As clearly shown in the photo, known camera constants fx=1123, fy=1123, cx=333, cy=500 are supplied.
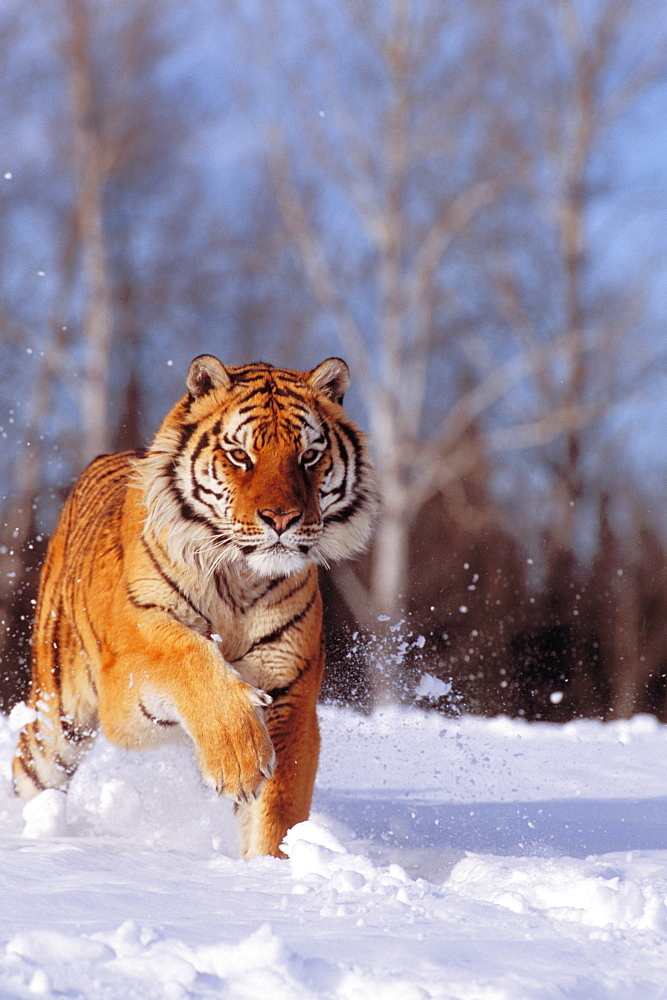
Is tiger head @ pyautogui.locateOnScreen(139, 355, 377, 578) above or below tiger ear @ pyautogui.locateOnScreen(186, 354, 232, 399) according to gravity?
below

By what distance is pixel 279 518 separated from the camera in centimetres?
327

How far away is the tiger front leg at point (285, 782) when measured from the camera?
342cm

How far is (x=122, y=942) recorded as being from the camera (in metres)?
2.01

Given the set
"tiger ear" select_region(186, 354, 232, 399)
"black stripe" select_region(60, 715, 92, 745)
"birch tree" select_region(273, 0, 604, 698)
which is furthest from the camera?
"birch tree" select_region(273, 0, 604, 698)

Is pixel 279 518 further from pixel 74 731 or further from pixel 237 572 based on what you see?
pixel 74 731

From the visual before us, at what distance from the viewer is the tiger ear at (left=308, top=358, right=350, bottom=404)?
373 cm

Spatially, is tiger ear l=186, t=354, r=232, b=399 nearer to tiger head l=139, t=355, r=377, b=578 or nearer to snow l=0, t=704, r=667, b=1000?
tiger head l=139, t=355, r=377, b=578

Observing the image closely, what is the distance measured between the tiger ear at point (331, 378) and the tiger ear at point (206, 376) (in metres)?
0.29

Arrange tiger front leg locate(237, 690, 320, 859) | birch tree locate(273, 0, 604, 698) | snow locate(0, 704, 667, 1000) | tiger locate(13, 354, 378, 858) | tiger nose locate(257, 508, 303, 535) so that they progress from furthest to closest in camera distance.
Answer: birch tree locate(273, 0, 604, 698) → tiger front leg locate(237, 690, 320, 859) → tiger nose locate(257, 508, 303, 535) → tiger locate(13, 354, 378, 858) → snow locate(0, 704, 667, 1000)

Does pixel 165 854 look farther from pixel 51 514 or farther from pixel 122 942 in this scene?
pixel 51 514

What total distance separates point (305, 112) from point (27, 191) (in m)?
3.12

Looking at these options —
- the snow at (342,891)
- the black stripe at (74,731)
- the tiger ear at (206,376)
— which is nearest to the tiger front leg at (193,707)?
the snow at (342,891)

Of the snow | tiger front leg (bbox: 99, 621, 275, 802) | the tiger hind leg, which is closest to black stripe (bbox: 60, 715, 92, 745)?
the tiger hind leg

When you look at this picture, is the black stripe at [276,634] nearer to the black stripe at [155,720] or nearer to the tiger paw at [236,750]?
the black stripe at [155,720]
